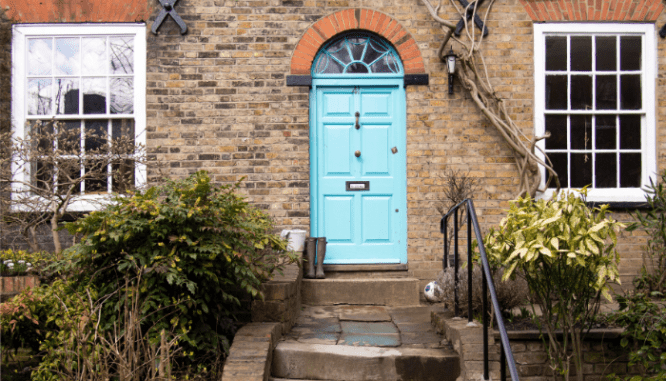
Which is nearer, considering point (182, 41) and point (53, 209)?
point (53, 209)

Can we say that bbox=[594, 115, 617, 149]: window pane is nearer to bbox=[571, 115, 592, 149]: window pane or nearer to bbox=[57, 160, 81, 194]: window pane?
bbox=[571, 115, 592, 149]: window pane

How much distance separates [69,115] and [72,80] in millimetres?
414

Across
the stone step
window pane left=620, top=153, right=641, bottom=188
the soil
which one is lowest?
the stone step

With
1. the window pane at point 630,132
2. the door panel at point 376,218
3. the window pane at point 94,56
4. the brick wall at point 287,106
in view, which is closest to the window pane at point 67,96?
the window pane at point 94,56

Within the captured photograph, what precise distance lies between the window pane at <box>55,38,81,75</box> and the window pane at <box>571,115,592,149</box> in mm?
5698

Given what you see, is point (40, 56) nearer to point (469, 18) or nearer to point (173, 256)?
point (173, 256)

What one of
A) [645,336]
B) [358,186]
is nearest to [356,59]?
[358,186]

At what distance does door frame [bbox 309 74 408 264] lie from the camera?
5.93 metres

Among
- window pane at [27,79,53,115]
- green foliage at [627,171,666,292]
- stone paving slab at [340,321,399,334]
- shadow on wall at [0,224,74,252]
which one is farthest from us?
window pane at [27,79,53,115]

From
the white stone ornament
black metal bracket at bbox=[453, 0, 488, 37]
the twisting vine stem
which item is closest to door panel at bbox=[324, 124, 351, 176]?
the twisting vine stem

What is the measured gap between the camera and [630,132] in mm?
6004

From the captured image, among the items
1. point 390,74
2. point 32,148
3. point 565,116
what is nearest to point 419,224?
point 390,74

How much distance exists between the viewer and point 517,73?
590cm

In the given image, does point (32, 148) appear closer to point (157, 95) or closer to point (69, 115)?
point (69, 115)
